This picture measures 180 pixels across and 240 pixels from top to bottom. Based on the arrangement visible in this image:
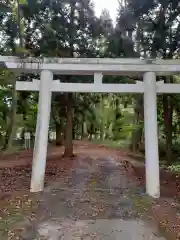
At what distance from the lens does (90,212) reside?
233 inches

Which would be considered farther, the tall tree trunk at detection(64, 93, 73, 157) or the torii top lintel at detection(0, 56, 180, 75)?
the tall tree trunk at detection(64, 93, 73, 157)

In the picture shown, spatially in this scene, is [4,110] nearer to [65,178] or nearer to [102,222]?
[65,178]

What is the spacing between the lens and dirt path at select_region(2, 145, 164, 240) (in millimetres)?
5008

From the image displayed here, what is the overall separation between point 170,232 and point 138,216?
72 centimetres

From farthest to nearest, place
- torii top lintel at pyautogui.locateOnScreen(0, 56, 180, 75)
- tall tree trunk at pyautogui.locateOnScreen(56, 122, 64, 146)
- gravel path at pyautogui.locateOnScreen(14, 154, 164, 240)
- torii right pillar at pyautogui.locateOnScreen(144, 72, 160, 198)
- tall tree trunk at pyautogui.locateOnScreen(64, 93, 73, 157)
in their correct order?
tall tree trunk at pyautogui.locateOnScreen(56, 122, 64, 146) < tall tree trunk at pyautogui.locateOnScreen(64, 93, 73, 157) < torii top lintel at pyautogui.locateOnScreen(0, 56, 180, 75) < torii right pillar at pyautogui.locateOnScreen(144, 72, 160, 198) < gravel path at pyautogui.locateOnScreen(14, 154, 164, 240)

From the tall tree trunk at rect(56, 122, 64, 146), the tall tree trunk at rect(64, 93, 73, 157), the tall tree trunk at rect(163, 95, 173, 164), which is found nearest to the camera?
the tall tree trunk at rect(163, 95, 173, 164)

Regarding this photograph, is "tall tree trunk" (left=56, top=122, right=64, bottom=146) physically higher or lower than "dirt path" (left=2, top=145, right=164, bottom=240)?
higher

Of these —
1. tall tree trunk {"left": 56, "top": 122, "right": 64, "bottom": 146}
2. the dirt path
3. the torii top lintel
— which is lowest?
the dirt path

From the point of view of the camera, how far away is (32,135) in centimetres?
2033

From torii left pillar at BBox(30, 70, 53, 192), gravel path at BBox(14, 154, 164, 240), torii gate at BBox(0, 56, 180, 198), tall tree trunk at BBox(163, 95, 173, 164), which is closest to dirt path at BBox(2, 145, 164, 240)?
gravel path at BBox(14, 154, 164, 240)

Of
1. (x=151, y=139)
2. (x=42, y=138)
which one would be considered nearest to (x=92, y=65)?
(x=42, y=138)

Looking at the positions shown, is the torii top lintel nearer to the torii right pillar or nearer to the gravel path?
the torii right pillar

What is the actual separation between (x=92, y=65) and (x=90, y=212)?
328cm

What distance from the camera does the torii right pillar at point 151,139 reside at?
23.3 feet
